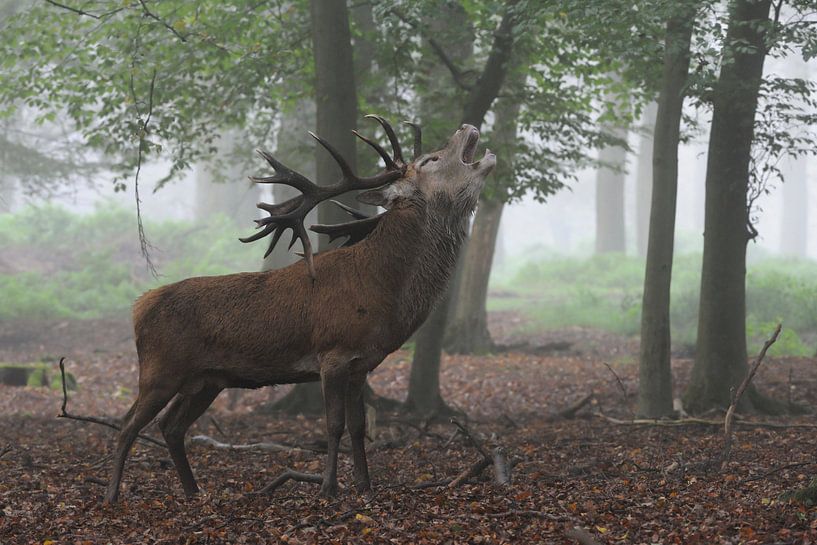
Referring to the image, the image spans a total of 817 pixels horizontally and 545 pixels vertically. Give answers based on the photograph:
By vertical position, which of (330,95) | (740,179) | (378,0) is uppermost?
(378,0)

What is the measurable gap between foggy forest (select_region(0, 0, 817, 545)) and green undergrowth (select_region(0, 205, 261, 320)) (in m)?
3.28

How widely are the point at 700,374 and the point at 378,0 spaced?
19.1 feet

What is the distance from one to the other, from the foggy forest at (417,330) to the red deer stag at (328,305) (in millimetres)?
20

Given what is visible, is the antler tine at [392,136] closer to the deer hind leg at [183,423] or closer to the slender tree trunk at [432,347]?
the deer hind leg at [183,423]

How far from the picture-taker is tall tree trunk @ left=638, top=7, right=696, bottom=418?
1055cm

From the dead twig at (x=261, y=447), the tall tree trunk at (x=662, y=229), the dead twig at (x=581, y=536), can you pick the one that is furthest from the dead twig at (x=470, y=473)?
the tall tree trunk at (x=662, y=229)

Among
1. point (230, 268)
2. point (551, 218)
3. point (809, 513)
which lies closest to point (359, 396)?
point (809, 513)

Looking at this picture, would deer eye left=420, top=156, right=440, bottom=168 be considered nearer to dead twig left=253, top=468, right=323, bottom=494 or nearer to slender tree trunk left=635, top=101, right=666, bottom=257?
dead twig left=253, top=468, right=323, bottom=494

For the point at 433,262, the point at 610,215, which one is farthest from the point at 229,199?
the point at 433,262

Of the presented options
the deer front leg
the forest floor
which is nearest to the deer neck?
the deer front leg

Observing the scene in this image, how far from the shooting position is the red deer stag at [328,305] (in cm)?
673

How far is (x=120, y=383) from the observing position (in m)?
16.7

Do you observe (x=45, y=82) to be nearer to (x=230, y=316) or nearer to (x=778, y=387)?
(x=230, y=316)

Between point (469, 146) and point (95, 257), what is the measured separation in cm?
2459
